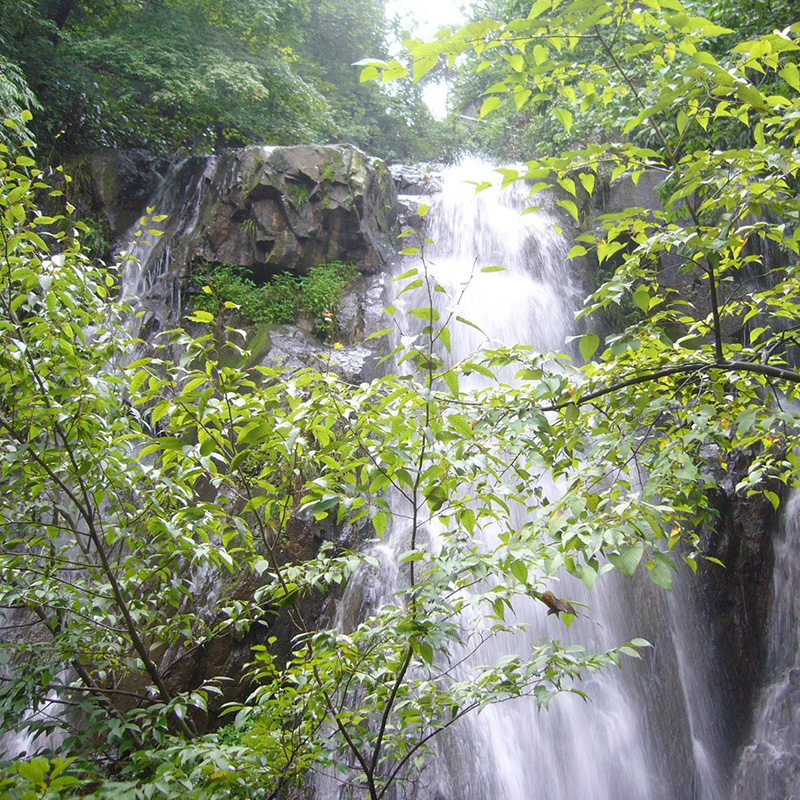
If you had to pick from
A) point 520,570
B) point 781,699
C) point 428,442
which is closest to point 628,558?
point 520,570

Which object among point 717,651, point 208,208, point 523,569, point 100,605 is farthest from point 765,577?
point 208,208

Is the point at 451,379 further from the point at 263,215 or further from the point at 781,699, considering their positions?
the point at 263,215

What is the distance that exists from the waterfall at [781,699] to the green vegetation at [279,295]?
5.79m

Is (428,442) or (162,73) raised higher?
(162,73)

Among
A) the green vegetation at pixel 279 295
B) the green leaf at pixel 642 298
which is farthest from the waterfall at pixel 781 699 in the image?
the green vegetation at pixel 279 295

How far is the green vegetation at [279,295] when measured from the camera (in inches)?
327

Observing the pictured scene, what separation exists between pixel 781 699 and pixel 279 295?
7.44 meters

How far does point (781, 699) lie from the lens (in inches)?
203

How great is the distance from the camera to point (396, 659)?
6.34 ft

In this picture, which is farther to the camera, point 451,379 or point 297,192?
point 297,192

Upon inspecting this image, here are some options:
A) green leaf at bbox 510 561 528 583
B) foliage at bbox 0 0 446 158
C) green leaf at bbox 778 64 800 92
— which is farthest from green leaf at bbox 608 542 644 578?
foliage at bbox 0 0 446 158

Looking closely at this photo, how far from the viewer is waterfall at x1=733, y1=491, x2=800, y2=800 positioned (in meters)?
4.87

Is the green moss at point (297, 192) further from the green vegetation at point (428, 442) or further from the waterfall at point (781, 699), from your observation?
the waterfall at point (781, 699)

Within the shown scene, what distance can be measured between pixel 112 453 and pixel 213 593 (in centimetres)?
346
